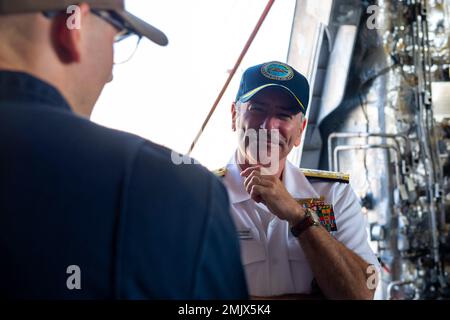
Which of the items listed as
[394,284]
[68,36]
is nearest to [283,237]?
[68,36]

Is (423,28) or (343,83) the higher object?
(423,28)

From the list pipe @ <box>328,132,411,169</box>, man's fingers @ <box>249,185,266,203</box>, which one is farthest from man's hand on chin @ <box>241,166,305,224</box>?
pipe @ <box>328,132,411,169</box>

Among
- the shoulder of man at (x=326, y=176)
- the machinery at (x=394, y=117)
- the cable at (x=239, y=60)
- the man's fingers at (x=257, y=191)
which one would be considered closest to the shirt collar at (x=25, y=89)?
the man's fingers at (x=257, y=191)

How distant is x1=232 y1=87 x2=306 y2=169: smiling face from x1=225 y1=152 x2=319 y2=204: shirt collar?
1.6 inches

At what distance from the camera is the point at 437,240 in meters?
A: 2.62

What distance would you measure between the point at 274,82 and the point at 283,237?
1.06 feet

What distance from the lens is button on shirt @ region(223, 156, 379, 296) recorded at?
0.92m

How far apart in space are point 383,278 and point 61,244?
2.63 metres

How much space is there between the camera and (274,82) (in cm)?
104

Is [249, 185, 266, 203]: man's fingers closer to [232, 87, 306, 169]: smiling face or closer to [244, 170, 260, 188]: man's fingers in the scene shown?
[244, 170, 260, 188]: man's fingers

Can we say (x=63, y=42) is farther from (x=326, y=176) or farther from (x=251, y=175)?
(x=326, y=176)

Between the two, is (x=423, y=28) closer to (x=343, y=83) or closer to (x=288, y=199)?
(x=343, y=83)
